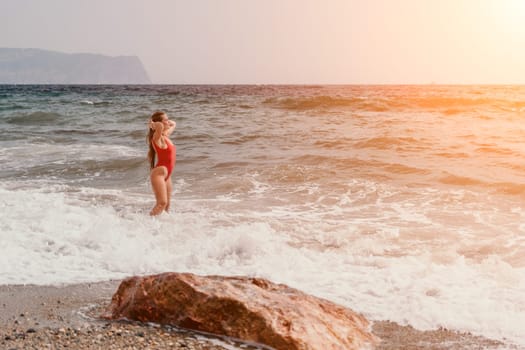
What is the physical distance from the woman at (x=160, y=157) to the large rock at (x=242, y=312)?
4008 millimetres

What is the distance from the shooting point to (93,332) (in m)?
3.85

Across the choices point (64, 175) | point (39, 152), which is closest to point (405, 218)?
point (64, 175)

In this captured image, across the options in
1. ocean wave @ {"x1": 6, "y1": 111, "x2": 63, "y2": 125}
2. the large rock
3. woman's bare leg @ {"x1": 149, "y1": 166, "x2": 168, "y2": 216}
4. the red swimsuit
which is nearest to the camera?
the large rock

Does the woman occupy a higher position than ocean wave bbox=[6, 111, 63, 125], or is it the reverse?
the woman

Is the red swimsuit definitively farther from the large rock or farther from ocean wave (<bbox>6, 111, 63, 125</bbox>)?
ocean wave (<bbox>6, 111, 63, 125</bbox>)

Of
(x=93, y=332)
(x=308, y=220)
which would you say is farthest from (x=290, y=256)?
(x=93, y=332)

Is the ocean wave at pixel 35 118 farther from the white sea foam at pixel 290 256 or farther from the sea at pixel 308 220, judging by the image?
the white sea foam at pixel 290 256

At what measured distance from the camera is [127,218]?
8.07 meters

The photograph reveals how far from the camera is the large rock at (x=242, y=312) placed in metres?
3.67

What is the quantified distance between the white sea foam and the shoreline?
224mm

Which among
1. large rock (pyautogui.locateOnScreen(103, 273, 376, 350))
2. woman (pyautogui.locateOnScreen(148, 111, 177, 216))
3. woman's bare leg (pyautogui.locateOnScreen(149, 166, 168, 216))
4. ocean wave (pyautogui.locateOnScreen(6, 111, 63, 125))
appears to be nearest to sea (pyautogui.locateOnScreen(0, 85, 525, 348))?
woman's bare leg (pyautogui.locateOnScreen(149, 166, 168, 216))

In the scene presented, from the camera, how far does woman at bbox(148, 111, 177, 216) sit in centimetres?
822

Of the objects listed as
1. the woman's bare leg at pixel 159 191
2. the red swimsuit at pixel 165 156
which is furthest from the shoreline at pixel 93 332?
the red swimsuit at pixel 165 156

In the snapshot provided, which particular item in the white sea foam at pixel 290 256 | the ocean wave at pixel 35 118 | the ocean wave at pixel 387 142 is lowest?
the white sea foam at pixel 290 256
